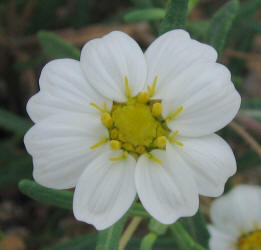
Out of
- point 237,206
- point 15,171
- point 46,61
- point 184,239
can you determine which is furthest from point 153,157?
point 46,61

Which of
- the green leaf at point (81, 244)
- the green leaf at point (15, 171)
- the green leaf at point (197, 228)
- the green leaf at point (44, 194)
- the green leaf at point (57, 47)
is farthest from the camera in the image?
the green leaf at point (15, 171)

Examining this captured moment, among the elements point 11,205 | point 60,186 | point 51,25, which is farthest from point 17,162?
point 60,186

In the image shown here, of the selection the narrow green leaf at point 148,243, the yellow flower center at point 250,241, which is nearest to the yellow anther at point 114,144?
the narrow green leaf at point 148,243

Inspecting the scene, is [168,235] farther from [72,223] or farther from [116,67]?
[116,67]

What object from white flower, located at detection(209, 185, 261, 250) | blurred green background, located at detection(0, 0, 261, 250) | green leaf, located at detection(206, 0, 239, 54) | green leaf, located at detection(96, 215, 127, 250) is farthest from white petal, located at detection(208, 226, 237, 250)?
green leaf, located at detection(206, 0, 239, 54)

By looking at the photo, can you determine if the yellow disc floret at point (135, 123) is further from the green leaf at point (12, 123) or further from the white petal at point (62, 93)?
the green leaf at point (12, 123)

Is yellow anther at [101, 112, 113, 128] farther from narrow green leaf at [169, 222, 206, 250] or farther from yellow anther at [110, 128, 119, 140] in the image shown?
narrow green leaf at [169, 222, 206, 250]
